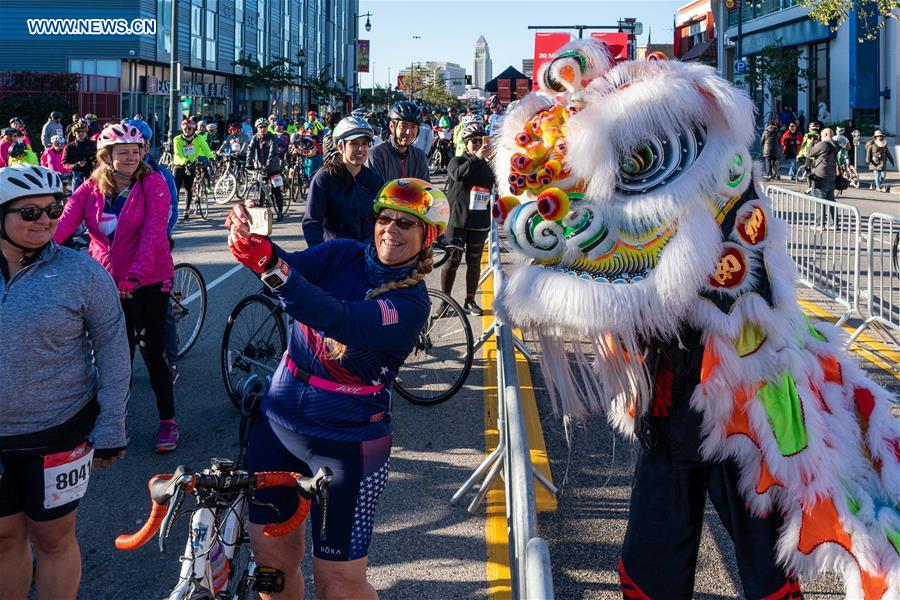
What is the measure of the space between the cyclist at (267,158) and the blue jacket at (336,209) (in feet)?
38.4

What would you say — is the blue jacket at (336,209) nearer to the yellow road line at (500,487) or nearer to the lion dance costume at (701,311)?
the yellow road line at (500,487)

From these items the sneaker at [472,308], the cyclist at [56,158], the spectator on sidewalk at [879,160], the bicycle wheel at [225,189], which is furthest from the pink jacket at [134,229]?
the spectator on sidewalk at [879,160]

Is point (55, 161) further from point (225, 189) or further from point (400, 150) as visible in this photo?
point (400, 150)

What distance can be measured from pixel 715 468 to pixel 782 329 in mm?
479

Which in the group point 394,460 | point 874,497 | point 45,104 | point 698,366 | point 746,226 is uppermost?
point 45,104

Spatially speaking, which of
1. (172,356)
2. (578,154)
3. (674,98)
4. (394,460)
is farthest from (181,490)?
(172,356)

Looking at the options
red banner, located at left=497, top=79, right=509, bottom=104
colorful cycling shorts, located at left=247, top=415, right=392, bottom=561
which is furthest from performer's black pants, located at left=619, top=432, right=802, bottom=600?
red banner, located at left=497, top=79, right=509, bottom=104

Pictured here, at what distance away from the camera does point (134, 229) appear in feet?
19.4

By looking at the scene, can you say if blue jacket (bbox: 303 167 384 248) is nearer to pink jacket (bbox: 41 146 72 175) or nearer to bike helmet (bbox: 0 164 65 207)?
bike helmet (bbox: 0 164 65 207)

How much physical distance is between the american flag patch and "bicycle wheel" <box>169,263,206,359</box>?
5601 mm

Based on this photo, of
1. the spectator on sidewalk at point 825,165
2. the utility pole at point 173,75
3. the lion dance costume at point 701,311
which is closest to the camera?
the lion dance costume at point 701,311

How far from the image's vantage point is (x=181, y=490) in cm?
282

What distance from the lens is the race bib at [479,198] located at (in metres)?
9.57

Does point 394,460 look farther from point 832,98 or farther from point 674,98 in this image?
point 832,98
